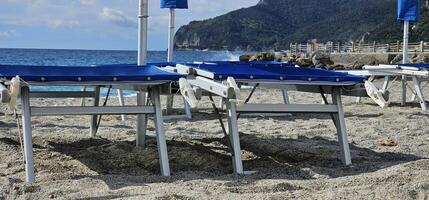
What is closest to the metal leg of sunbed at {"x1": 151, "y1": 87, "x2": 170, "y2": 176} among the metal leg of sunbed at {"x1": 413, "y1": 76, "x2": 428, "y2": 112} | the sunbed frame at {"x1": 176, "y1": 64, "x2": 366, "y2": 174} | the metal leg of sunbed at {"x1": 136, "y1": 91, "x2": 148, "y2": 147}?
the sunbed frame at {"x1": 176, "y1": 64, "x2": 366, "y2": 174}

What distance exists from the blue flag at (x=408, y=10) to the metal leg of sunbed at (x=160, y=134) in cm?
869

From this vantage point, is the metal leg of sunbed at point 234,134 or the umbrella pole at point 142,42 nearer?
the metal leg of sunbed at point 234,134

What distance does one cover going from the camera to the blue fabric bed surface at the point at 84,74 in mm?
4188

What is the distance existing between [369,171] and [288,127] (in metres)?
2.75

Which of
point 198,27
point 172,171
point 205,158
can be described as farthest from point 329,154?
point 198,27

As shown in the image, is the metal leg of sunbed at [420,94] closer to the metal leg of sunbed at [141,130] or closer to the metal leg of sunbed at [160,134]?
the metal leg of sunbed at [141,130]

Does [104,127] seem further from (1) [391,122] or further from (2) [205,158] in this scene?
(1) [391,122]

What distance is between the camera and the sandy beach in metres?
3.75

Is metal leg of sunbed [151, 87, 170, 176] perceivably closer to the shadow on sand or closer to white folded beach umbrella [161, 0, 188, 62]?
the shadow on sand

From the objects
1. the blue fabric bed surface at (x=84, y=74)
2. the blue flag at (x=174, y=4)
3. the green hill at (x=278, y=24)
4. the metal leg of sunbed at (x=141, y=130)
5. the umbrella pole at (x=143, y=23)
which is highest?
the green hill at (x=278, y=24)

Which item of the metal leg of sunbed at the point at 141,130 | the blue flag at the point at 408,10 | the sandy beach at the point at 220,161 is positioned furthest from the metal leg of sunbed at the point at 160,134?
the blue flag at the point at 408,10

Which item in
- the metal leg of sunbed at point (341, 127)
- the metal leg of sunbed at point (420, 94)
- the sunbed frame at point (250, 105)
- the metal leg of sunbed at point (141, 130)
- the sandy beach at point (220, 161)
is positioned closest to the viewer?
the sandy beach at point (220, 161)

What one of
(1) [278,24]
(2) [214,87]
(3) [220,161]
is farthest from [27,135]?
(1) [278,24]

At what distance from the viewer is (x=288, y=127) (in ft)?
24.2
